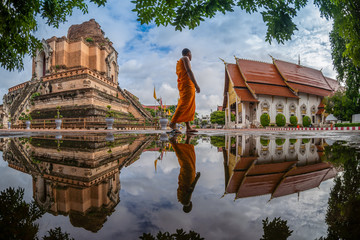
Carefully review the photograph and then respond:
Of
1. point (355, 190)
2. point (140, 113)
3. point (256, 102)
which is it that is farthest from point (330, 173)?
point (256, 102)

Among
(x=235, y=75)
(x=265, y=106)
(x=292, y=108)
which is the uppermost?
(x=235, y=75)

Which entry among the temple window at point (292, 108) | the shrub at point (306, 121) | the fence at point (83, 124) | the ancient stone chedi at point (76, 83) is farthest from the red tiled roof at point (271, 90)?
the fence at point (83, 124)

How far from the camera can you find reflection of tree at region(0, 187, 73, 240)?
38 centimetres

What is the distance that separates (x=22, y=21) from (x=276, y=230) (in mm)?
3009

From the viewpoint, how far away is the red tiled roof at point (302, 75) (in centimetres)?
2189

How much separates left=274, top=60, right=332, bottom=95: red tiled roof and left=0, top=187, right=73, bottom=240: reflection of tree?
2455 centimetres

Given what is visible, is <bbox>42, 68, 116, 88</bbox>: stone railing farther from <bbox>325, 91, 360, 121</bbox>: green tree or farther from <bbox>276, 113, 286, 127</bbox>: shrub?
<bbox>325, 91, 360, 121</bbox>: green tree

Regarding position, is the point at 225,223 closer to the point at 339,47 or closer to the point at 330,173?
the point at 330,173

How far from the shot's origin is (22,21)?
218cm

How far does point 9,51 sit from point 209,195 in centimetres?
331

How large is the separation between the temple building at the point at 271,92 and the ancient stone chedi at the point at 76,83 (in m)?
9.48

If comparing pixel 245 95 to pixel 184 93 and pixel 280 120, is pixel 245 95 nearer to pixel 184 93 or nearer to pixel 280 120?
pixel 280 120

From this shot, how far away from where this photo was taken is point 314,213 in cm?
48

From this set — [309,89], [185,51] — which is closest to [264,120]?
[309,89]
